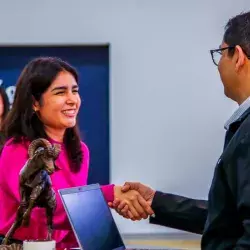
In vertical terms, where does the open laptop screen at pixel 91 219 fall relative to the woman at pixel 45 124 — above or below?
below

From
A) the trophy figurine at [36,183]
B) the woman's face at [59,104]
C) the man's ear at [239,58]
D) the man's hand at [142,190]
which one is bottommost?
the man's hand at [142,190]

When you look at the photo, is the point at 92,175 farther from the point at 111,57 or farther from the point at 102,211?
the point at 102,211

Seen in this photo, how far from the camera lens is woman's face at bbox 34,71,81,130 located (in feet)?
6.61

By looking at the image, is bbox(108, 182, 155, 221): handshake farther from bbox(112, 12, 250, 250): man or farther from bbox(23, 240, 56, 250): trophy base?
bbox(112, 12, 250, 250): man

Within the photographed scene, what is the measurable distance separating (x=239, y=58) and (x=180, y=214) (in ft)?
2.77

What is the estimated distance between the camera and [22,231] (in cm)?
178

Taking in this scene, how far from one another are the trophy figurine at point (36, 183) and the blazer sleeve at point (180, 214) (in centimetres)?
55

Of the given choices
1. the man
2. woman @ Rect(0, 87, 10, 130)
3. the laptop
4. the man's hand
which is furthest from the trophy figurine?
woman @ Rect(0, 87, 10, 130)

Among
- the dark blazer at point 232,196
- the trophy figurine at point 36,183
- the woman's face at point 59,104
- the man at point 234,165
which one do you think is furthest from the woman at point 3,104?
the dark blazer at point 232,196

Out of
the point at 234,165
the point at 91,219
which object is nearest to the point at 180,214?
the point at 91,219

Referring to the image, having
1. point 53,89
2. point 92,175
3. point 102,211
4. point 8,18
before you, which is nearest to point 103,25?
point 8,18

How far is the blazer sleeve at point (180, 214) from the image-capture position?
6.84 ft

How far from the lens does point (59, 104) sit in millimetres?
2023

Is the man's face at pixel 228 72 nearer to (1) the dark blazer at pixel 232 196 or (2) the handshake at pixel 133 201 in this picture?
(1) the dark blazer at pixel 232 196
